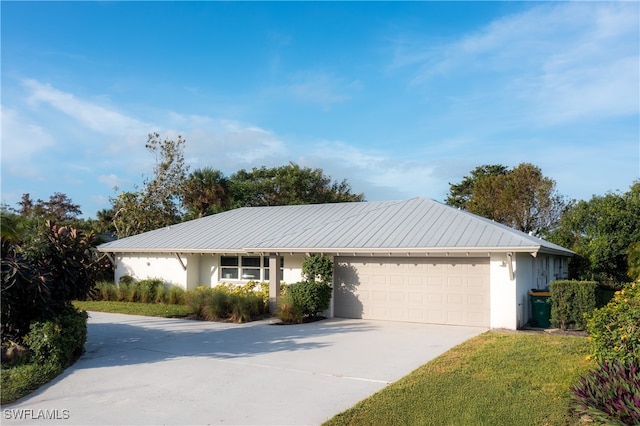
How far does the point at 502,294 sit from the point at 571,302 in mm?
1828

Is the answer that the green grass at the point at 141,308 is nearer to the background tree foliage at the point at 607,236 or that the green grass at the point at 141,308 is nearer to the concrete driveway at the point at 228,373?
the concrete driveway at the point at 228,373

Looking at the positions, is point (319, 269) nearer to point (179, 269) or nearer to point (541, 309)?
point (541, 309)

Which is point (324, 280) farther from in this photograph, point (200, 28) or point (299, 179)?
point (299, 179)

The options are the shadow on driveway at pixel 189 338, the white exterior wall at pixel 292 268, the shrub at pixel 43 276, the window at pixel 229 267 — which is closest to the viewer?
the shrub at pixel 43 276

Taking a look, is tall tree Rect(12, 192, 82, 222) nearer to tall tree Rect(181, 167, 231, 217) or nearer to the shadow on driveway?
tall tree Rect(181, 167, 231, 217)

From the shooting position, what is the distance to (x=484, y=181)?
3959cm

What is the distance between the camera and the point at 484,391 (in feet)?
25.3

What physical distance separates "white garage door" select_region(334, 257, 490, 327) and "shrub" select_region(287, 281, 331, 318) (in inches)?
36.7

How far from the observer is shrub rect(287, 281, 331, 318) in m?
16.5

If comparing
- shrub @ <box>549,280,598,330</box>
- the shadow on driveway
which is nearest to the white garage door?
the shadow on driveway

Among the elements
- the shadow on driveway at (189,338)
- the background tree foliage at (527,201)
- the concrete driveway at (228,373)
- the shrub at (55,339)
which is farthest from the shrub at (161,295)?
the background tree foliage at (527,201)

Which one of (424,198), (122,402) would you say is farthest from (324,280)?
(122,402)

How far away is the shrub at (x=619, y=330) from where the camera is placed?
727 cm

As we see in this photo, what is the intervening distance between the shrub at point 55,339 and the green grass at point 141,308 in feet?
25.2
